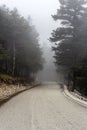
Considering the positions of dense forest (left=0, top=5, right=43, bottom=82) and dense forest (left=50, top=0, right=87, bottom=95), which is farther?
dense forest (left=0, top=5, right=43, bottom=82)

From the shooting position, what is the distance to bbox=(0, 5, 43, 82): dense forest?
58.7 meters

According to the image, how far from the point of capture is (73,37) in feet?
144

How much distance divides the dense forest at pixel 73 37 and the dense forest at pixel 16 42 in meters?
9.37

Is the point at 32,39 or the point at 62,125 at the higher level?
the point at 32,39

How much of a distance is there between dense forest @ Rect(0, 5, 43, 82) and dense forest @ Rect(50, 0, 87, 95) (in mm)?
9368

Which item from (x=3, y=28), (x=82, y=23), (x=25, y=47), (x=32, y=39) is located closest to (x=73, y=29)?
(x=82, y=23)

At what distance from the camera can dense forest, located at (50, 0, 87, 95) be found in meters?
43.0

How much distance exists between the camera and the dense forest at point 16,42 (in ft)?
192

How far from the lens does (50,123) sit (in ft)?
47.8

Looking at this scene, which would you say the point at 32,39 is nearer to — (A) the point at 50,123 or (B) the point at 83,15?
(B) the point at 83,15

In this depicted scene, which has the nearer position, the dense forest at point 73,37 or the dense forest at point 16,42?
the dense forest at point 73,37

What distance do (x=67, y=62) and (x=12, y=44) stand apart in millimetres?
17789

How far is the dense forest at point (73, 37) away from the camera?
43031mm

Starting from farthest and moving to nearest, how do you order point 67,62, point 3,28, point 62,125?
point 3,28 → point 67,62 → point 62,125
